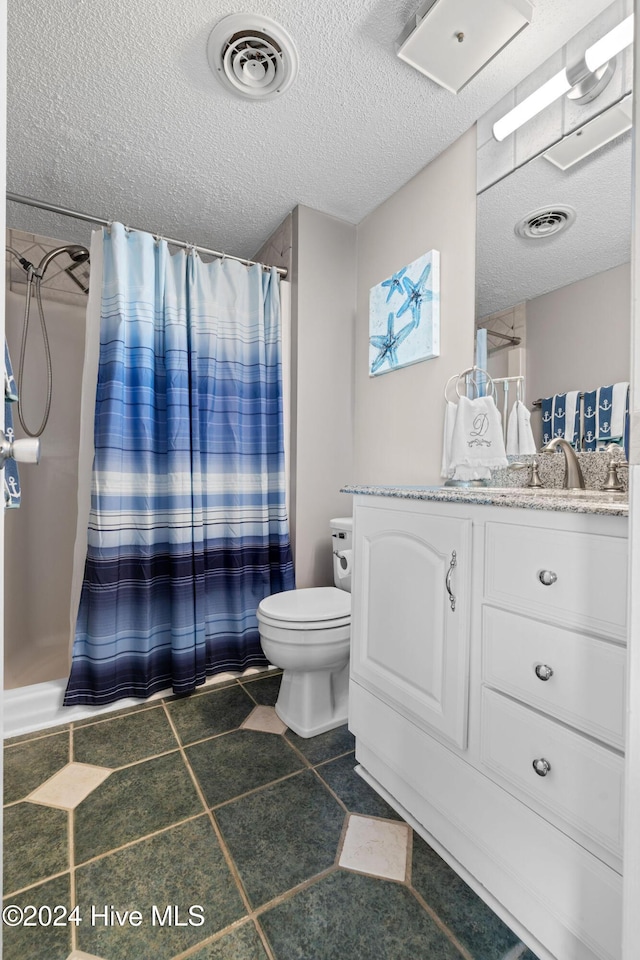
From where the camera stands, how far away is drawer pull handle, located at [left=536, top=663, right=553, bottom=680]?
84cm

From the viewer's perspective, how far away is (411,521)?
1190mm

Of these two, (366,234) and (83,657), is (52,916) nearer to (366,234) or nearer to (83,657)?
(83,657)

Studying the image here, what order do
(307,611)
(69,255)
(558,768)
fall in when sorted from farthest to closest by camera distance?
(69,255) → (307,611) → (558,768)

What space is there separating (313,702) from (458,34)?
2.19 meters

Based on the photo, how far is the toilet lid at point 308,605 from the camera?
5.13ft

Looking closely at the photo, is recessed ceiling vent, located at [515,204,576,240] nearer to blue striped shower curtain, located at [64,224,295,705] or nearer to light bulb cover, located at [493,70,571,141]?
light bulb cover, located at [493,70,571,141]

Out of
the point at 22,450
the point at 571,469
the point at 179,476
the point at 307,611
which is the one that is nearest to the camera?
the point at 22,450

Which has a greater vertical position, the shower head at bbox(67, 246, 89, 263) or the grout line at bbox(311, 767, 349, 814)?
the shower head at bbox(67, 246, 89, 263)

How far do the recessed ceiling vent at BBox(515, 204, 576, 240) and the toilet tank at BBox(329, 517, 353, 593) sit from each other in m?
1.31

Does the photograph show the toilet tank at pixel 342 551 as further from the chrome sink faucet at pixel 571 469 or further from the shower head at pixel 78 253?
the shower head at pixel 78 253

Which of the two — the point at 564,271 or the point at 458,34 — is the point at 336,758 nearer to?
the point at 564,271

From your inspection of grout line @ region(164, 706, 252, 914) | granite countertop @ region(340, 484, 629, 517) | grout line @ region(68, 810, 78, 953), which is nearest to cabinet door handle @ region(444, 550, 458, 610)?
granite countertop @ region(340, 484, 629, 517)

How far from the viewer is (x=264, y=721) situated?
1701mm

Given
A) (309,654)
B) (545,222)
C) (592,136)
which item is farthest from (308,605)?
(592,136)
